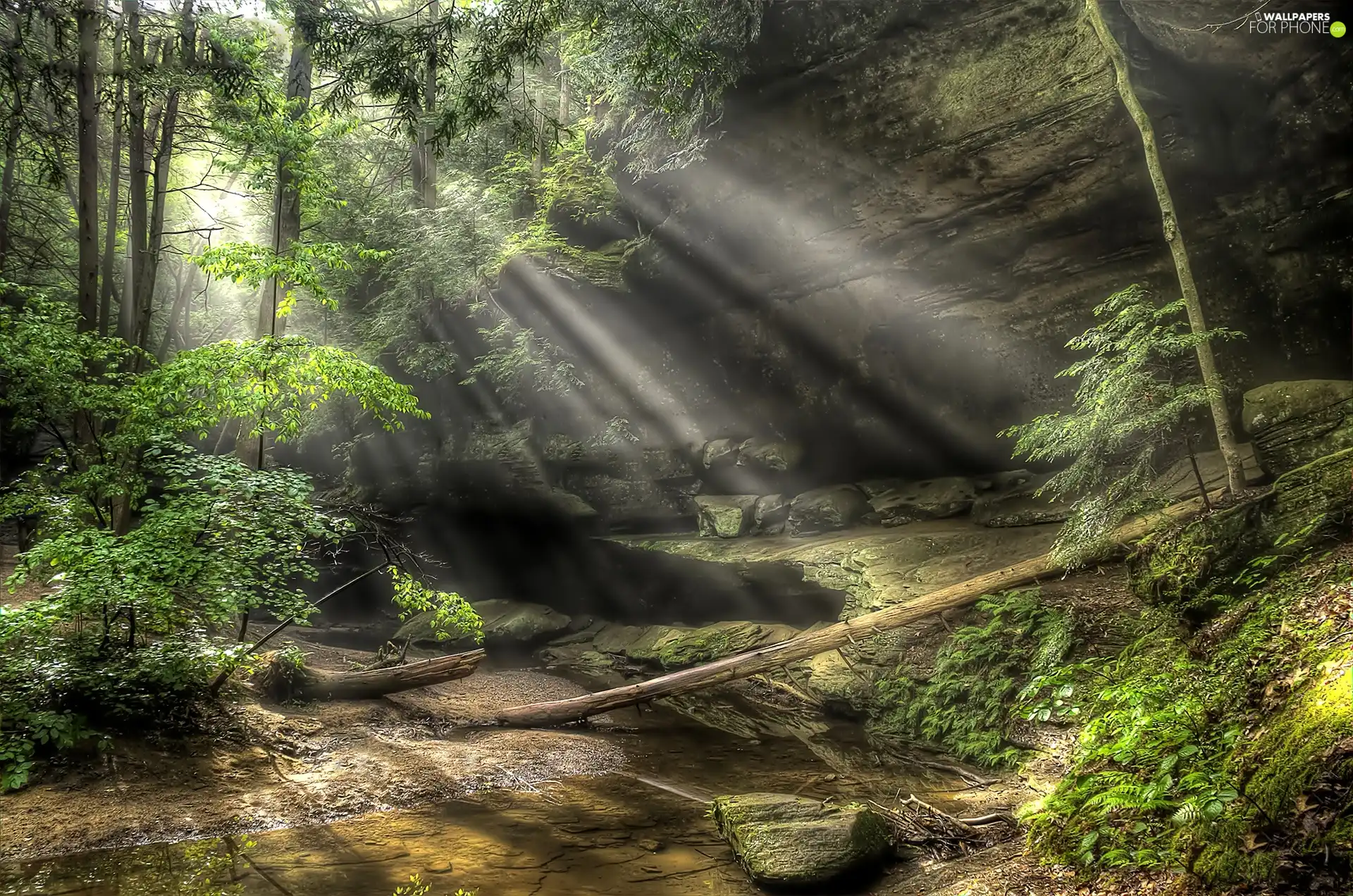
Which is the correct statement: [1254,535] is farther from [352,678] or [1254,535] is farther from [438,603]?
[352,678]

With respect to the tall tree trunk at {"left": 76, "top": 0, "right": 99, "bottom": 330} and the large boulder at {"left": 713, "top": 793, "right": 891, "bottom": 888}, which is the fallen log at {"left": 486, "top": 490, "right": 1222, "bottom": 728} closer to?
the large boulder at {"left": 713, "top": 793, "right": 891, "bottom": 888}

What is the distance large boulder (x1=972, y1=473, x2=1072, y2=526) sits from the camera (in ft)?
41.1

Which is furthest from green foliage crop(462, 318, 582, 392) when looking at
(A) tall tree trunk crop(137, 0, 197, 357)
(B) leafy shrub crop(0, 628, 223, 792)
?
(B) leafy shrub crop(0, 628, 223, 792)

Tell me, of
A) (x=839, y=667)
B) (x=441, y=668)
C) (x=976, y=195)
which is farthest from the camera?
(x=976, y=195)

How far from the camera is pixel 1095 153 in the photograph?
454 inches

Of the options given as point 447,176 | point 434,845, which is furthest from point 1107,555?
point 447,176

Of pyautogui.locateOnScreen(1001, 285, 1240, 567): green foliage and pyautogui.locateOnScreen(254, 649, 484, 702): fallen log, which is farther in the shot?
pyautogui.locateOnScreen(254, 649, 484, 702): fallen log

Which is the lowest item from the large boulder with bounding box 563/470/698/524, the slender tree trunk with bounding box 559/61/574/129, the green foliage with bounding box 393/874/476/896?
the green foliage with bounding box 393/874/476/896

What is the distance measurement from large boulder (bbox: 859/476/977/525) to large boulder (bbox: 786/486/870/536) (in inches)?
15.0

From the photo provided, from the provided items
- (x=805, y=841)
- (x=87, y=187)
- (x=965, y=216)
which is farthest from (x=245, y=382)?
(x=965, y=216)

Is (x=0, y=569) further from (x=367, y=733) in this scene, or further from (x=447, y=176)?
(x=447, y=176)

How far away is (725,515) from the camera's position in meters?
17.0

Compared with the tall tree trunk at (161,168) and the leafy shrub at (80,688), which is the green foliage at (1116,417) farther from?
the tall tree trunk at (161,168)

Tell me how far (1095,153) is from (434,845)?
541 inches
